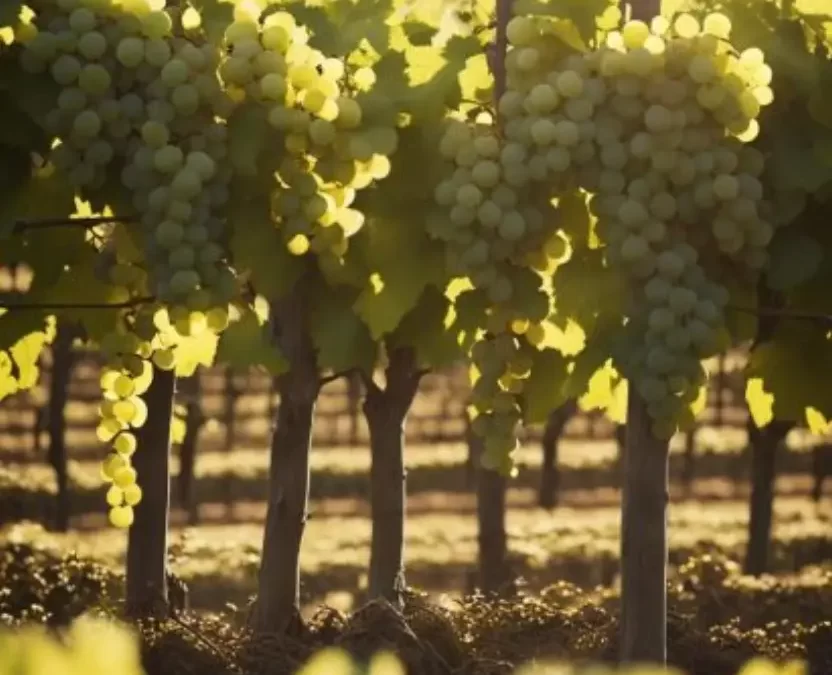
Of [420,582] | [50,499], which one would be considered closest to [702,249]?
[420,582]

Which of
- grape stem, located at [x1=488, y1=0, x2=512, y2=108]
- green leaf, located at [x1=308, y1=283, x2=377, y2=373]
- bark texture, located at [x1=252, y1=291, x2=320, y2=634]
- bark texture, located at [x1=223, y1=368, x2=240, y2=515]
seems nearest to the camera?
grape stem, located at [x1=488, y1=0, x2=512, y2=108]

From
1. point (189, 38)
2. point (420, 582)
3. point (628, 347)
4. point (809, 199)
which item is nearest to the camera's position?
point (628, 347)

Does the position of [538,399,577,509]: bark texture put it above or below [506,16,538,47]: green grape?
below

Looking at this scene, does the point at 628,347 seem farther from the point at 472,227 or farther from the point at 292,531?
the point at 292,531

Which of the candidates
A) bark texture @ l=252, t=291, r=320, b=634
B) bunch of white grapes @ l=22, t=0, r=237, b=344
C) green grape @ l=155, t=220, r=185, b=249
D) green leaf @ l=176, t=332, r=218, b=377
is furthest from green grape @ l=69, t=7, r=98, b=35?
bark texture @ l=252, t=291, r=320, b=634

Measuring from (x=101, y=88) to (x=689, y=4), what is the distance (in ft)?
7.04

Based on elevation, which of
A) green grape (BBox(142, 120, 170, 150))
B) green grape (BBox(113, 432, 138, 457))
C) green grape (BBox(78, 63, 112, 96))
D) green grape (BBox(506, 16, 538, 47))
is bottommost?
green grape (BBox(113, 432, 138, 457))

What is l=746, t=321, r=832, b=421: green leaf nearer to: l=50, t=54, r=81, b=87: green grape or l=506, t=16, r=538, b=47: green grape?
l=506, t=16, r=538, b=47: green grape

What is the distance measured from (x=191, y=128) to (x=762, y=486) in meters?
7.94

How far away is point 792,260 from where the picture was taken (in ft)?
21.6

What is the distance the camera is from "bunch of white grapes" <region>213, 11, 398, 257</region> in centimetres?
609

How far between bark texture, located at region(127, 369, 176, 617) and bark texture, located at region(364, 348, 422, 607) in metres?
0.90

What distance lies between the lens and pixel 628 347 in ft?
19.5

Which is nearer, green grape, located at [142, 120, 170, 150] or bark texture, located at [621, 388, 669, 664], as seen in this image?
green grape, located at [142, 120, 170, 150]
